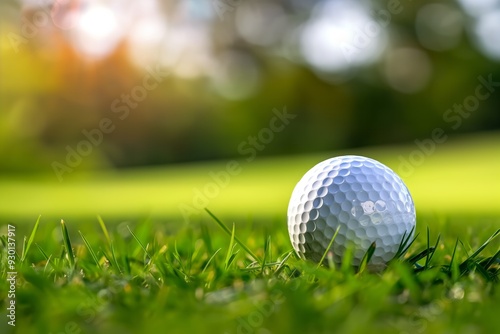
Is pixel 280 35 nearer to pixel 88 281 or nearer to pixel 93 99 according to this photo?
pixel 93 99

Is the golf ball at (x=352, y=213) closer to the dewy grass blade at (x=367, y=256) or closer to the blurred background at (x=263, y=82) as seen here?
the dewy grass blade at (x=367, y=256)

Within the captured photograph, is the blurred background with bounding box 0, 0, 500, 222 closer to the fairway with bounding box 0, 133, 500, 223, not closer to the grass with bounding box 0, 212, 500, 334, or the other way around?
the fairway with bounding box 0, 133, 500, 223

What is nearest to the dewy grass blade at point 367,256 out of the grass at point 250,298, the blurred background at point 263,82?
the grass at point 250,298

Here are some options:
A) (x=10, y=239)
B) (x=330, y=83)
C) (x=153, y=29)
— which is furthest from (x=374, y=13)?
(x=10, y=239)

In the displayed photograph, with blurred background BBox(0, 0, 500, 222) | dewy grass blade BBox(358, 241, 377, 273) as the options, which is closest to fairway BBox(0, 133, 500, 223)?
dewy grass blade BBox(358, 241, 377, 273)

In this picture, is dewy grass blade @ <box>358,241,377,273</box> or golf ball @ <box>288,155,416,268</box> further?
golf ball @ <box>288,155,416,268</box>
